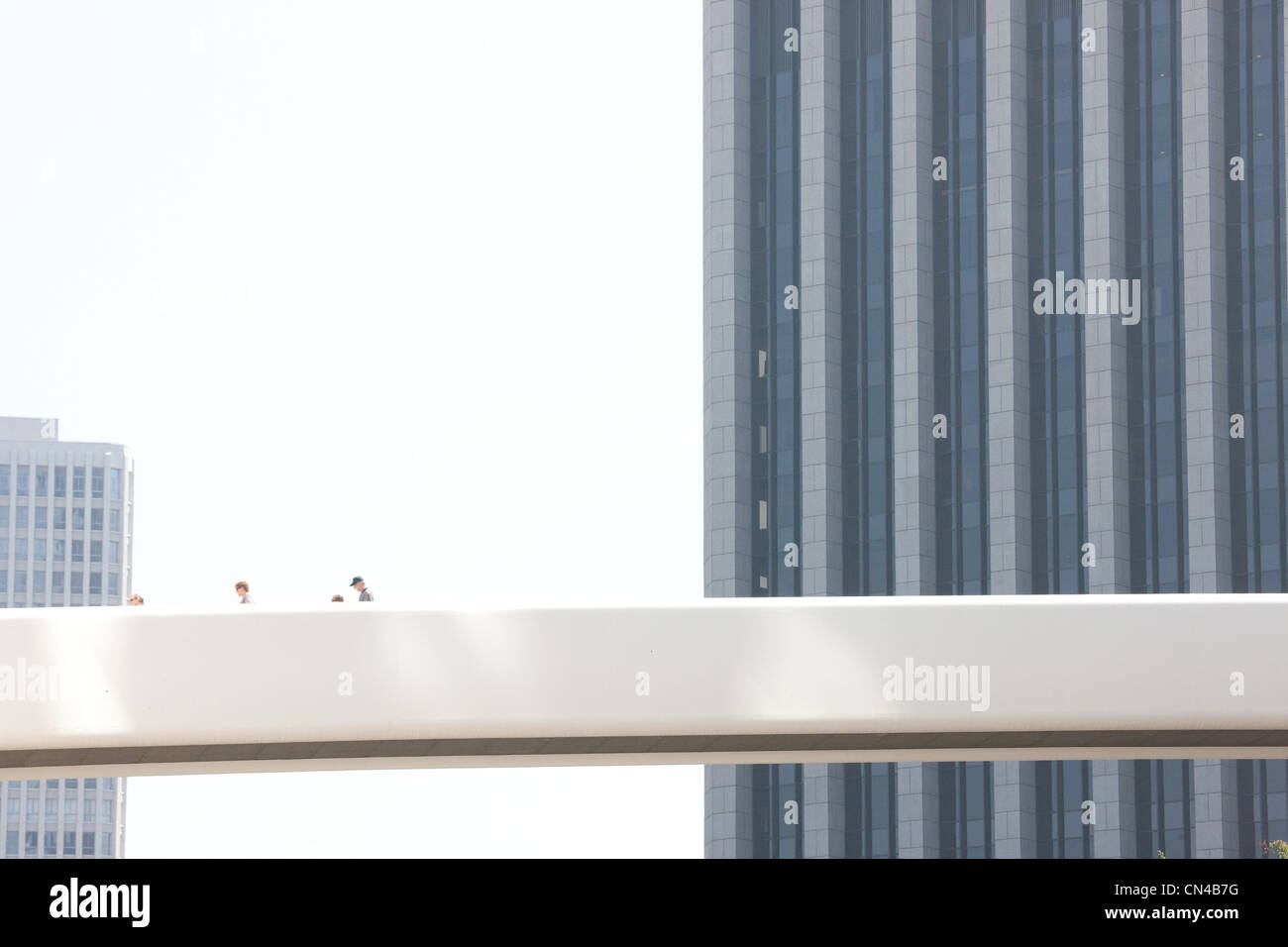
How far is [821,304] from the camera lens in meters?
80.9

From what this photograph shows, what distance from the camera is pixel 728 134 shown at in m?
84.6

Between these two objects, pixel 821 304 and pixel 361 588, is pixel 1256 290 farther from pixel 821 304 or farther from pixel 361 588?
pixel 361 588

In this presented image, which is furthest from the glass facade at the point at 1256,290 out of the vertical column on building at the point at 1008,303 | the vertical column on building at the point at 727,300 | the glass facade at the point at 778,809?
the vertical column on building at the point at 727,300

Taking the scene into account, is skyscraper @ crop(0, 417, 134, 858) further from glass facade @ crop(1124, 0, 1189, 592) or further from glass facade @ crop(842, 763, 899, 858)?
glass facade @ crop(1124, 0, 1189, 592)

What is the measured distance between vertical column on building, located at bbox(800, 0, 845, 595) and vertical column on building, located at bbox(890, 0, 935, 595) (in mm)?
2755

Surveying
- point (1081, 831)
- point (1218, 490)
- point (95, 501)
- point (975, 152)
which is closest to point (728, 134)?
point (975, 152)

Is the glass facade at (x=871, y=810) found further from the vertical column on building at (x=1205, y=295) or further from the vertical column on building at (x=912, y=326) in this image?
the vertical column on building at (x=1205, y=295)

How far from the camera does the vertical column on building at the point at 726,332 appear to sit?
8044 cm

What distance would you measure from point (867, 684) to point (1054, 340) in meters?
65.4

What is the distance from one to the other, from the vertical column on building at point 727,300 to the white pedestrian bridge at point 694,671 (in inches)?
2523

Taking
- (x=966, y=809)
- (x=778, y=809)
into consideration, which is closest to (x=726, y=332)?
(x=778, y=809)

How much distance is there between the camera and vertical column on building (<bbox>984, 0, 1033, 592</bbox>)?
77.2 meters

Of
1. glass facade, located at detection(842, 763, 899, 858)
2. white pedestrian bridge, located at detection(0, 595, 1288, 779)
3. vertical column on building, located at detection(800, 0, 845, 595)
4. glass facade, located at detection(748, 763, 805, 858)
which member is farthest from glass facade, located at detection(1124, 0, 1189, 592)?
white pedestrian bridge, located at detection(0, 595, 1288, 779)
